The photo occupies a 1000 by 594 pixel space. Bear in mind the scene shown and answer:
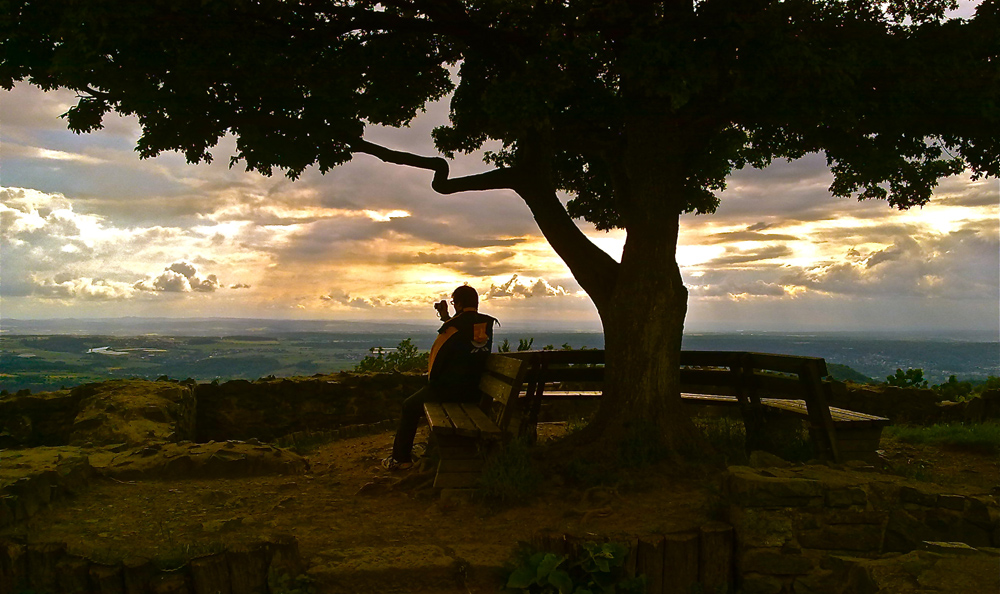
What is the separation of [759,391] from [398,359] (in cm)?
864

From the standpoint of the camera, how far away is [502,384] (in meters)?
6.13

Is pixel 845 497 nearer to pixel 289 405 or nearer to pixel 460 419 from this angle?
pixel 460 419

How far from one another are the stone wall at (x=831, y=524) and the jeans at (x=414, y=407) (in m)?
3.17

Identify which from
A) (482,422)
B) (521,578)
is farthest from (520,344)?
(521,578)

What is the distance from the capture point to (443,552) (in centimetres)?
444

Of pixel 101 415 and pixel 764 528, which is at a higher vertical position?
pixel 764 528

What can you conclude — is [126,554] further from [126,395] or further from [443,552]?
[126,395]

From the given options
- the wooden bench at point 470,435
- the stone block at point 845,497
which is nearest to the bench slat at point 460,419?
the wooden bench at point 470,435

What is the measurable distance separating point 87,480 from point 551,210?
518cm

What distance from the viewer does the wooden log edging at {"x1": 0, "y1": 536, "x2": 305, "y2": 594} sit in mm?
4000

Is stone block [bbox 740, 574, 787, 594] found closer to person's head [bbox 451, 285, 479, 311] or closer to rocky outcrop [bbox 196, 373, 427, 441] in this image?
person's head [bbox 451, 285, 479, 311]

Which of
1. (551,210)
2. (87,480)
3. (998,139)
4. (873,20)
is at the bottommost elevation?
(87,480)

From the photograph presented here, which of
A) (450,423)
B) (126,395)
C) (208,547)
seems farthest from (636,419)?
(126,395)

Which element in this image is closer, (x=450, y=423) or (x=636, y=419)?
(x=450, y=423)
